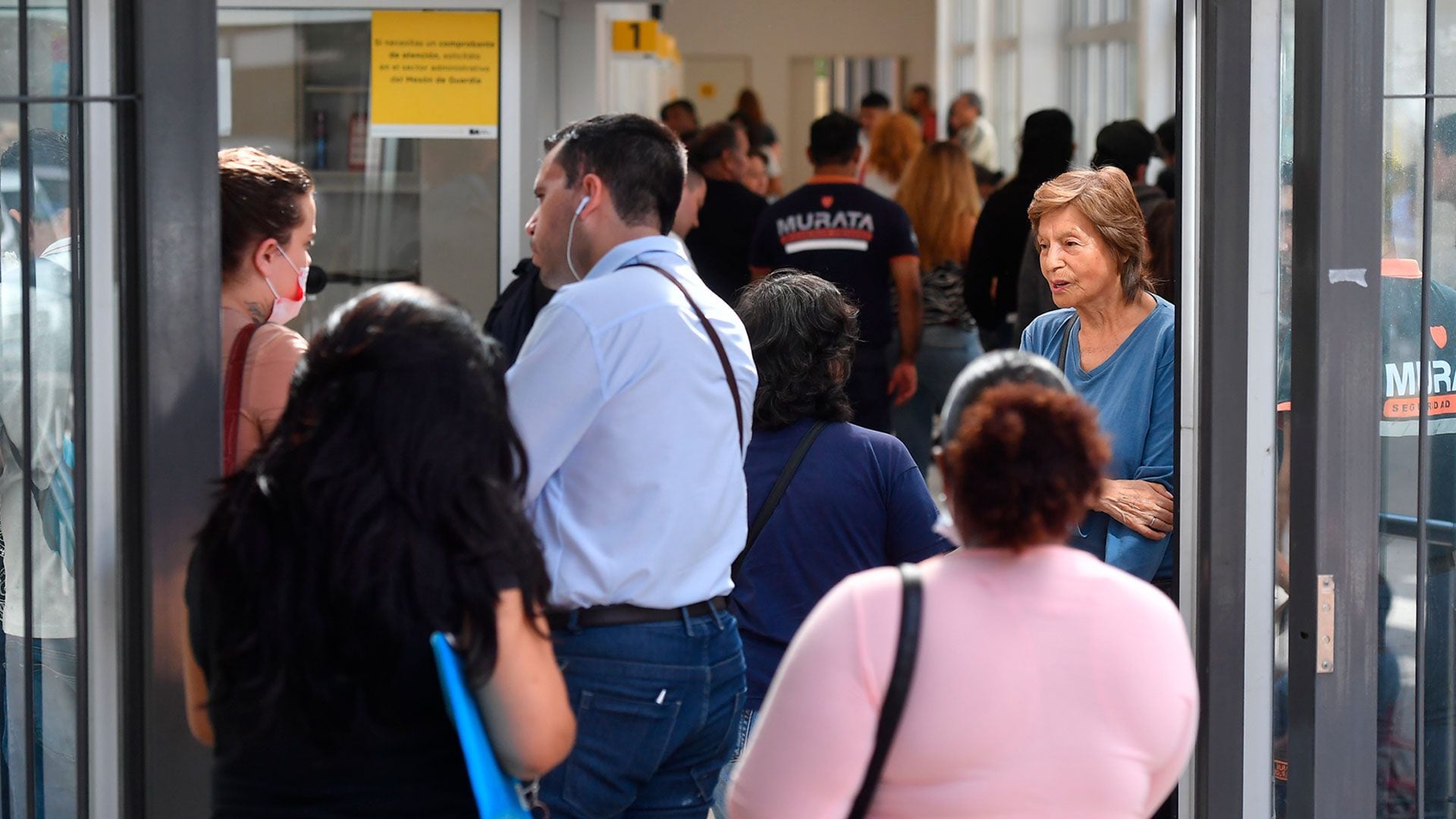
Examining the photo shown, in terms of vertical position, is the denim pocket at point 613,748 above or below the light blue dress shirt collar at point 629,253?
below

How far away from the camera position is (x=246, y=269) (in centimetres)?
258

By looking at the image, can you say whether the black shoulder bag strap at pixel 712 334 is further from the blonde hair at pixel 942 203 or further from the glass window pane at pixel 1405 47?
the blonde hair at pixel 942 203

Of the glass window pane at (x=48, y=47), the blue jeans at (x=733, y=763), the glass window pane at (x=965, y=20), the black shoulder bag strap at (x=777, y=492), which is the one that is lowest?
the blue jeans at (x=733, y=763)

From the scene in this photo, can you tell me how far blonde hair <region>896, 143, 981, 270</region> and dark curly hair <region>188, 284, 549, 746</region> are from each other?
17.5ft

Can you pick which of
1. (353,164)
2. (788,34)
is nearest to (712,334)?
(353,164)

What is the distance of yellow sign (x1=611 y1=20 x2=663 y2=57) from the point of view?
27.5ft

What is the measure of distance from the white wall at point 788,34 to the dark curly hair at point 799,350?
15725mm

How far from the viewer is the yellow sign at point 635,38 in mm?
8391

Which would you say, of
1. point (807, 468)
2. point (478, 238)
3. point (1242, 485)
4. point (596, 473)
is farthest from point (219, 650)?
point (478, 238)

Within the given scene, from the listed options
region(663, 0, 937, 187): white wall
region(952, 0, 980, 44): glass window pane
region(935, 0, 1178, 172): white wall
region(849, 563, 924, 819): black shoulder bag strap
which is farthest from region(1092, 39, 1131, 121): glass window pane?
region(849, 563, 924, 819): black shoulder bag strap

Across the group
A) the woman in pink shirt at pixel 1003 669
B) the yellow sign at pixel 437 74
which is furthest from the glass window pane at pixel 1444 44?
the yellow sign at pixel 437 74

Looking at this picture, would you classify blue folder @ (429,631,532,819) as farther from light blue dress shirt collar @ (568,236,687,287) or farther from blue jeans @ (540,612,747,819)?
light blue dress shirt collar @ (568,236,687,287)

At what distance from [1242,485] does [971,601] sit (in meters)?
1.30

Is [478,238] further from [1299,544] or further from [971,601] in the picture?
[971,601]
